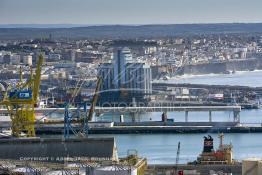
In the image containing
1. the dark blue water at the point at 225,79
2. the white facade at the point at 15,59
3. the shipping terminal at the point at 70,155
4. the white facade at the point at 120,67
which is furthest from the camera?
the white facade at the point at 15,59

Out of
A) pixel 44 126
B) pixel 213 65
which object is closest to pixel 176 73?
pixel 213 65

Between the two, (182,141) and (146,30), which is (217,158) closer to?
(182,141)

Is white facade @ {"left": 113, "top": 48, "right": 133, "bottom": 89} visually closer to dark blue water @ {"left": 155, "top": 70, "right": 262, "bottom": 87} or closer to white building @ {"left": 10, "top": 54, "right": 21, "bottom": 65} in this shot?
dark blue water @ {"left": 155, "top": 70, "right": 262, "bottom": 87}

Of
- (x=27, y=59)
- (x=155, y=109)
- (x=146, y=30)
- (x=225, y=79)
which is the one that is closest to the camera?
(x=155, y=109)

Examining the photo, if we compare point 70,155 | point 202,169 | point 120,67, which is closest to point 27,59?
point 120,67

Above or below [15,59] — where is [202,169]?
above

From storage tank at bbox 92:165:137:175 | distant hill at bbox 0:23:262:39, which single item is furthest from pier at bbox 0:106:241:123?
distant hill at bbox 0:23:262:39

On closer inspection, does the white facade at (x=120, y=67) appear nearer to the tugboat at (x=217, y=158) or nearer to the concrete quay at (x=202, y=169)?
the tugboat at (x=217, y=158)

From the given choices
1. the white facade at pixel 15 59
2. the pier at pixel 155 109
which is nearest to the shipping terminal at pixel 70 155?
the pier at pixel 155 109

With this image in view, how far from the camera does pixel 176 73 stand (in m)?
48.8

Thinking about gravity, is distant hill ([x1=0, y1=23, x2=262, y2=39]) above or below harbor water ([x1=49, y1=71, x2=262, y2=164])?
below

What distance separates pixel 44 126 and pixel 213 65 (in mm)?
26529

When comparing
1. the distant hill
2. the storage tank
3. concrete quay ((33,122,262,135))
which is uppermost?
the storage tank

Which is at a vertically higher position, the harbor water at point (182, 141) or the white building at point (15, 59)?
the harbor water at point (182, 141)
